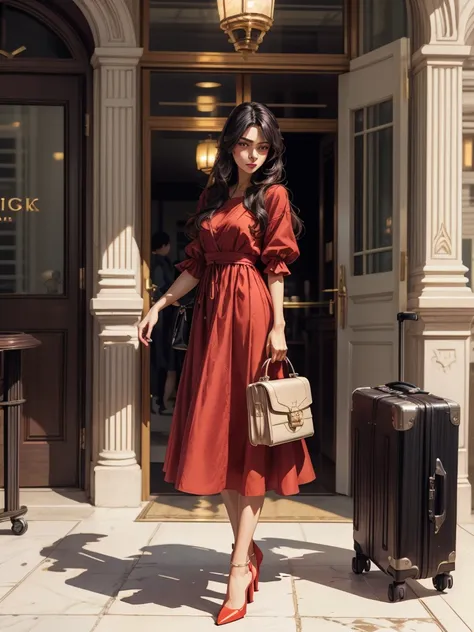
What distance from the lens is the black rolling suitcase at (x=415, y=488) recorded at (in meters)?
3.03

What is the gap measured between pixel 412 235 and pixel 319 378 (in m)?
1.89

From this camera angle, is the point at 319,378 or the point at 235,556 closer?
the point at 235,556

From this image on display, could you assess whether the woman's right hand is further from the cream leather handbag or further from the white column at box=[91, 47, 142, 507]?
the white column at box=[91, 47, 142, 507]

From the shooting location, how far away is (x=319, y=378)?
623cm

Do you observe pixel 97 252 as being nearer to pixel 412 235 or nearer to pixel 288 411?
pixel 412 235

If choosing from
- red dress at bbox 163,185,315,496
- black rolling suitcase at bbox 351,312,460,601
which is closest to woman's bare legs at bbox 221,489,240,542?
red dress at bbox 163,185,315,496

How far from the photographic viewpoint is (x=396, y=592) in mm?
A: 3047

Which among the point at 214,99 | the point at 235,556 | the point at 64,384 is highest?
the point at 214,99

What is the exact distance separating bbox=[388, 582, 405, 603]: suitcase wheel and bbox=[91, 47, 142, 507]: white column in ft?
6.44

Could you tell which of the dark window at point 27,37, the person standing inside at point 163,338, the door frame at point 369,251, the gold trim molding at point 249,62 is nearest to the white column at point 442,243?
Answer: the door frame at point 369,251

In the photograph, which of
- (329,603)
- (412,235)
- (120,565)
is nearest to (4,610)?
(120,565)

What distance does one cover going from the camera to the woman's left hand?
2.96 meters

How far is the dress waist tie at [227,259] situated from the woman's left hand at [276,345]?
276 millimetres

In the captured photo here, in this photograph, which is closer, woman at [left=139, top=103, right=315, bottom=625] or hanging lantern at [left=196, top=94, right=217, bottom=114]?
woman at [left=139, top=103, right=315, bottom=625]
